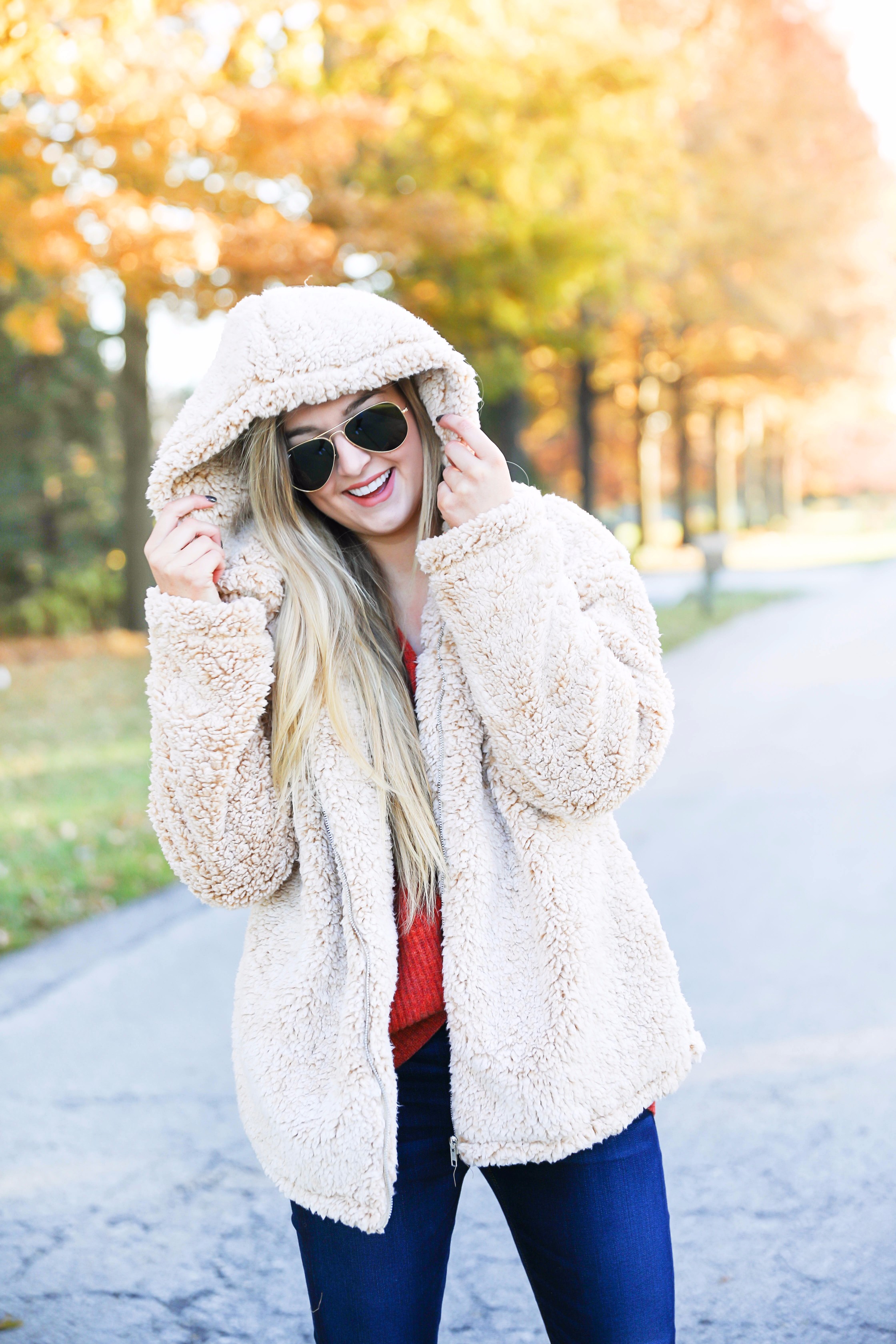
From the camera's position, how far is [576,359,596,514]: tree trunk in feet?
64.6

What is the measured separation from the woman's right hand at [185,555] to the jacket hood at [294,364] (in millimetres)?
96

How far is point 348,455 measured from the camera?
2025 millimetres

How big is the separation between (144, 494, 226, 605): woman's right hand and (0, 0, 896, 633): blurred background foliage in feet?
14.8

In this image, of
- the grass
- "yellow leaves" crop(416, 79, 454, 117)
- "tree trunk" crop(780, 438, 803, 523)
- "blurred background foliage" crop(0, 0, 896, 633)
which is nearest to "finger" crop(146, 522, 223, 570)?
the grass

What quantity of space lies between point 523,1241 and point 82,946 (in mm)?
3624

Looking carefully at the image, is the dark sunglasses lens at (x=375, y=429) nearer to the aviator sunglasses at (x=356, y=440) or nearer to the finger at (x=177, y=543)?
the aviator sunglasses at (x=356, y=440)

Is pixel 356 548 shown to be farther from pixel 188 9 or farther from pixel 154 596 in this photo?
pixel 188 9

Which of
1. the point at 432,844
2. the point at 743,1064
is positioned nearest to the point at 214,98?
the point at 743,1064

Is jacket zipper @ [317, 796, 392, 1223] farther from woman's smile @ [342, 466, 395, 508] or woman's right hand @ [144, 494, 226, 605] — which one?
woman's smile @ [342, 466, 395, 508]

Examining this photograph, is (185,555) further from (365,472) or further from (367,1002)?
(367,1002)

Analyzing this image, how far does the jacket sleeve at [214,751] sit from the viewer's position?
1882 mm

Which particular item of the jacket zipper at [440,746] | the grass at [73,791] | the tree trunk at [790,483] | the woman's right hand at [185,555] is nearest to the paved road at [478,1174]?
the grass at [73,791]

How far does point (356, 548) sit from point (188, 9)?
7703 mm

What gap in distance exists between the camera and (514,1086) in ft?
5.92
